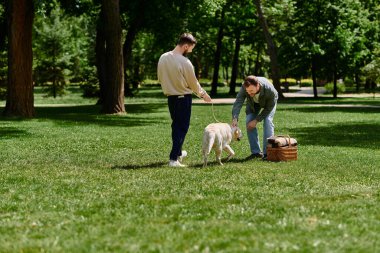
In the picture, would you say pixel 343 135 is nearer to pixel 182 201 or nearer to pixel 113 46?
pixel 113 46

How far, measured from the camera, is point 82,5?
34.2 metres

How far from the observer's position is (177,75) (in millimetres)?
10469

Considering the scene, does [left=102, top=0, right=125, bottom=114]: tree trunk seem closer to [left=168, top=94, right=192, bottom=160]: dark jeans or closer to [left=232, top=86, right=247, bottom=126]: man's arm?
[left=232, top=86, right=247, bottom=126]: man's arm

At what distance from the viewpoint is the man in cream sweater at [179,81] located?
10398 mm

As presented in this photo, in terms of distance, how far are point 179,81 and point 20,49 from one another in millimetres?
15092

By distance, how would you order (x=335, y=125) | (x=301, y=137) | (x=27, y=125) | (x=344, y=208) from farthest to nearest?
1. (x=335, y=125)
2. (x=27, y=125)
3. (x=301, y=137)
4. (x=344, y=208)

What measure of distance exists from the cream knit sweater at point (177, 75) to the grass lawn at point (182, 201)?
1.33m

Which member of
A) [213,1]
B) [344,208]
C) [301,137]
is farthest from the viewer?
[213,1]

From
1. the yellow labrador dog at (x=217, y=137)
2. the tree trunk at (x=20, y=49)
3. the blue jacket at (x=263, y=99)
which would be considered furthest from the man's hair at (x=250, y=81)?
the tree trunk at (x=20, y=49)

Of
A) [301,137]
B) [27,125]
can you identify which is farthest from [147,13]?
[301,137]

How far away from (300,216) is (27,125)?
1579 centimetres

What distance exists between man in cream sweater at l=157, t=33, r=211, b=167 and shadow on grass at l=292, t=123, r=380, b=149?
20.5 feet

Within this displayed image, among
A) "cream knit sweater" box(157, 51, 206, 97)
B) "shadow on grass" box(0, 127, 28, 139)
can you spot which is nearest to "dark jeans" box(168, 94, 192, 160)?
"cream knit sweater" box(157, 51, 206, 97)

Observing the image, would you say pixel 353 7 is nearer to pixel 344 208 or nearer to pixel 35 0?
pixel 35 0
